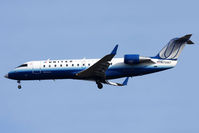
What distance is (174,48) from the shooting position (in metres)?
70.7

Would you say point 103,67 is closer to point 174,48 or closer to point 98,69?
point 98,69

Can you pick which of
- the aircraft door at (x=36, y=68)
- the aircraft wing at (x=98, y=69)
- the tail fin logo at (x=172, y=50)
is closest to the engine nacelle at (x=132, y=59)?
the aircraft wing at (x=98, y=69)

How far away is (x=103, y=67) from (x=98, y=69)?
0.57 m

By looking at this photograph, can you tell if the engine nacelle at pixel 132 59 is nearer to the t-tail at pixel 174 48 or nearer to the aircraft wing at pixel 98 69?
the aircraft wing at pixel 98 69

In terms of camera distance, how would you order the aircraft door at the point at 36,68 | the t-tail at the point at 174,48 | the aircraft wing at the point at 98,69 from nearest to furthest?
the aircraft wing at the point at 98,69
the t-tail at the point at 174,48
the aircraft door at the point at 36,68

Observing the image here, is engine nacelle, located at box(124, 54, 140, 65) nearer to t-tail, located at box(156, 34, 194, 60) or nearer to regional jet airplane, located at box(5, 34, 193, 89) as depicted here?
regional jet airplane, located at box(5, 34, 193, 89)

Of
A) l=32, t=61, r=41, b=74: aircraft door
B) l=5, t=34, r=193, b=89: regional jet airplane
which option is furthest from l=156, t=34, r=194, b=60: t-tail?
l=32, t=61, r=41, b=74: aircraft door

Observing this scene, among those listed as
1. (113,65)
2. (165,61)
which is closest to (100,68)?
(113,65)

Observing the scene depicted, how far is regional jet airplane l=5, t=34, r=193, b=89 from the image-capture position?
227ft

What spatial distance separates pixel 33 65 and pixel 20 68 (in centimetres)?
147

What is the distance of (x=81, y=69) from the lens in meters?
70.6

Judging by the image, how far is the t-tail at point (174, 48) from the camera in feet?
230

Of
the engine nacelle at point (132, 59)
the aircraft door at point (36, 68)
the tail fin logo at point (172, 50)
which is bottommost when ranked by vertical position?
the aircraft door at point (36, 68)

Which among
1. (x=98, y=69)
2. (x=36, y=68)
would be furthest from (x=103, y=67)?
(x=36, y=68)
